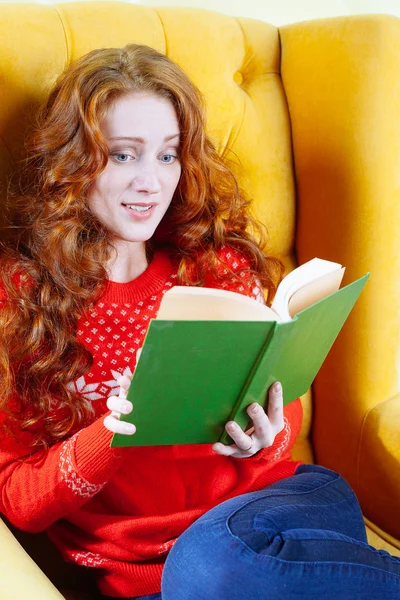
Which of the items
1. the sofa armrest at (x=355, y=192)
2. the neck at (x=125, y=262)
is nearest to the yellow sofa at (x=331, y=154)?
the sofa armrest at (x=355, y=192)

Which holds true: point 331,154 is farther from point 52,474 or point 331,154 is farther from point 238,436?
point 52,474

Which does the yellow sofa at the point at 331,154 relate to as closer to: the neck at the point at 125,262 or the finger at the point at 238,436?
the neck at the point at 125,262

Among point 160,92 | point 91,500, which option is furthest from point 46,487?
point 160,92

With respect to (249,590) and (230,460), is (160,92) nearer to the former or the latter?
(230,460)

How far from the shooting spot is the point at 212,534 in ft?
3.39

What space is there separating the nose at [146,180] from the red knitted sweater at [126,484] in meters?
0.18

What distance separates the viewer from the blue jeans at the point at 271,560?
976 mm

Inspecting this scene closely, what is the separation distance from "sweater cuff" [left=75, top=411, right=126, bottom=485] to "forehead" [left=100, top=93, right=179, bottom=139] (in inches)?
15.8

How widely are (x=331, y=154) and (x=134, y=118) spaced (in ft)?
1.38

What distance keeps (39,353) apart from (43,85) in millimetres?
419

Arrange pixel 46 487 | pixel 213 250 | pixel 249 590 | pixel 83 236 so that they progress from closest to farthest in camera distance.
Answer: pixel 249 590 < pixel 46 487 < pixel 83 236 < pixel 213 250

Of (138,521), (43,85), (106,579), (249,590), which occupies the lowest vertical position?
(106,579)

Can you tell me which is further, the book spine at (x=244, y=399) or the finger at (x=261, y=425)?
the finger at (x=261, y=425)

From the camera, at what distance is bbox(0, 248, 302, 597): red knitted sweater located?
1.15m
